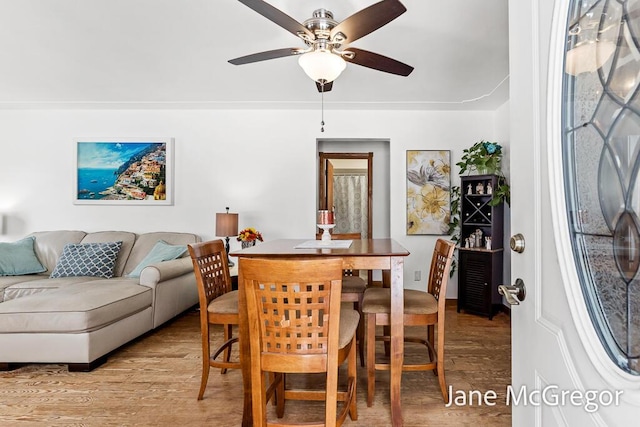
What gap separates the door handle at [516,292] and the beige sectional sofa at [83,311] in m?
2.67

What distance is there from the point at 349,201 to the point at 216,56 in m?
3.47

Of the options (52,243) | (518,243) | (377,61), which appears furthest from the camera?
(52,243)

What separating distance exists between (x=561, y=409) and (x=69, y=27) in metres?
3.55

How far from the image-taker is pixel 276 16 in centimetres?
176

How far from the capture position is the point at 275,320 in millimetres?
1359

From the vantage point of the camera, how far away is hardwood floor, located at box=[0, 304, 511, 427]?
1.84 m

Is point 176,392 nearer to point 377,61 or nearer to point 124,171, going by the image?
point 377,61

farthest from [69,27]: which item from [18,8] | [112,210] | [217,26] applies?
[112,210]

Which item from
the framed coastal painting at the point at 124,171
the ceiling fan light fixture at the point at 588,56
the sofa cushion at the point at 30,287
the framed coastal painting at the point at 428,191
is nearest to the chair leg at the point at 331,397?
the ceiling fan light fixture at the point at 588,56

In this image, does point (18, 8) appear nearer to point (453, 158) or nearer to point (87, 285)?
point (87, 285)

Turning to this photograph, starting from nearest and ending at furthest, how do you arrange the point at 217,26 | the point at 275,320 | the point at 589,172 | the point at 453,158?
the point at 589,172
the point at 275,320
the point at 217,26
the point at 453,158

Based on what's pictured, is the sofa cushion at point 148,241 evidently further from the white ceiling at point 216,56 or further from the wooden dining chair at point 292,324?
the wooden dining chair at point 292,324

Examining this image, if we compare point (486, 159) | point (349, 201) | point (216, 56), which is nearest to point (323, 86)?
point (216, 56)

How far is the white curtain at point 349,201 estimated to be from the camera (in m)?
5.77
